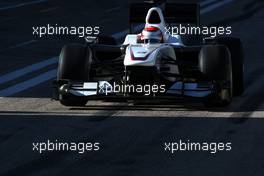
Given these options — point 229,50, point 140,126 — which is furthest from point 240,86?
point 140,126

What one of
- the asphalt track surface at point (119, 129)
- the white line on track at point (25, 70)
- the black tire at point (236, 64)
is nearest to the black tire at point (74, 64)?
the asphalt track surface at point (119, 129)

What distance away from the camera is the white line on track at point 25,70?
2283 cm

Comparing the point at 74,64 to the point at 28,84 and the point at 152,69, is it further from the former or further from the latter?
the point at 28,84

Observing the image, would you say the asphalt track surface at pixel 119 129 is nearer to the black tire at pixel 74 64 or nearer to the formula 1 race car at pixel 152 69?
the formula 1 race car at pixel 152 69

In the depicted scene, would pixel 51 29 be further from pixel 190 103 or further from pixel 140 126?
pixel 140 126

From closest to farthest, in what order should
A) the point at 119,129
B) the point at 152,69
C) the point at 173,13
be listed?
the point at 119,129 → the point at 152,69 → the point at 173,13

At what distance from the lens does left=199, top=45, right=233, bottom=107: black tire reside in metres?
18.5

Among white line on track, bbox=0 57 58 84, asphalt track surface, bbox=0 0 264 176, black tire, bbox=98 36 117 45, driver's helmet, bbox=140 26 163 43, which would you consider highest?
driver's helmet, bbox=140 26 163 43

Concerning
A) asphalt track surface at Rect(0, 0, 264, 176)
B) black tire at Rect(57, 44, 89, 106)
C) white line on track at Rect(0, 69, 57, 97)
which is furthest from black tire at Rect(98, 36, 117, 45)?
black tire at Rect(57, 44, 89, 106)

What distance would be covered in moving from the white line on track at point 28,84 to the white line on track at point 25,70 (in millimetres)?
450

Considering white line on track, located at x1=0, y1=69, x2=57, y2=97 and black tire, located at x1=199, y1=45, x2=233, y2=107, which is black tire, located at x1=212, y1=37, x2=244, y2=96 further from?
white line on track, located at x1=0, y1=69, x2=57, y2=97

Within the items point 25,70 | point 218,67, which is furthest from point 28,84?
point 218,67

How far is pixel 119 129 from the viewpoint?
647 inches

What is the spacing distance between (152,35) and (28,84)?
3435 mm
